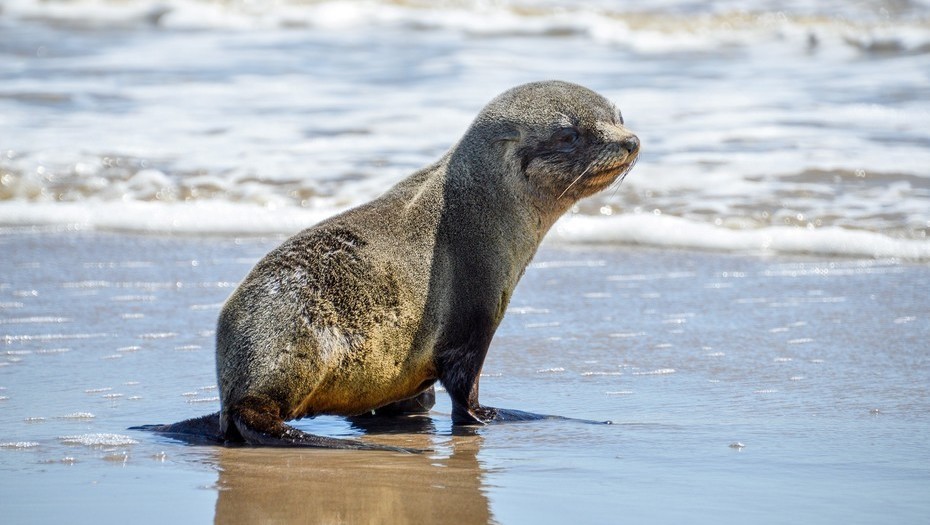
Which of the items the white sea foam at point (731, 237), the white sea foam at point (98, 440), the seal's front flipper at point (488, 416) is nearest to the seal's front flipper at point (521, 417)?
the seal's front flipper at point (488, 416)

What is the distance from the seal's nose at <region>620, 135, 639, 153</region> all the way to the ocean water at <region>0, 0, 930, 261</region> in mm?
3719

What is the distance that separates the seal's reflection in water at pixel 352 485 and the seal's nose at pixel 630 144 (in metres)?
1.52

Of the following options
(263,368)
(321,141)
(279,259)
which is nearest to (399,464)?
(263,368)

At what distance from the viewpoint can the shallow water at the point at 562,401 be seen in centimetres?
430

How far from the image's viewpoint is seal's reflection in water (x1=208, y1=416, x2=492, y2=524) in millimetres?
4090

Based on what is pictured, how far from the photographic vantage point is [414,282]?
549 centimetres

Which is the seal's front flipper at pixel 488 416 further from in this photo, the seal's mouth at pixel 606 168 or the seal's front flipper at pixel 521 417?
the seal's mouth at pixel 606 168

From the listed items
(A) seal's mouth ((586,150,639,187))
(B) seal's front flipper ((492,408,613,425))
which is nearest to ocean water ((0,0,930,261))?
(A) seal's mouth ((586,150,639,187))

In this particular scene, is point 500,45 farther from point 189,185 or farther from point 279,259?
point 279,259

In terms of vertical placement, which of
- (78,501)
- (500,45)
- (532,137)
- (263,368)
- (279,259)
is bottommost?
(78,501)

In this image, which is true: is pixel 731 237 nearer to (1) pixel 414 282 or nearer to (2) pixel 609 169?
(2) pixel 609 169

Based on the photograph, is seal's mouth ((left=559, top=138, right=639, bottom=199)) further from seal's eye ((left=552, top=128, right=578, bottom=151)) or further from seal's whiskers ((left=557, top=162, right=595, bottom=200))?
seal's eye ((left=552, top=128, right=578, bottom=151))

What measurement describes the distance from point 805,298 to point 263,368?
13.2 ft

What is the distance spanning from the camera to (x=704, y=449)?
4992mm
